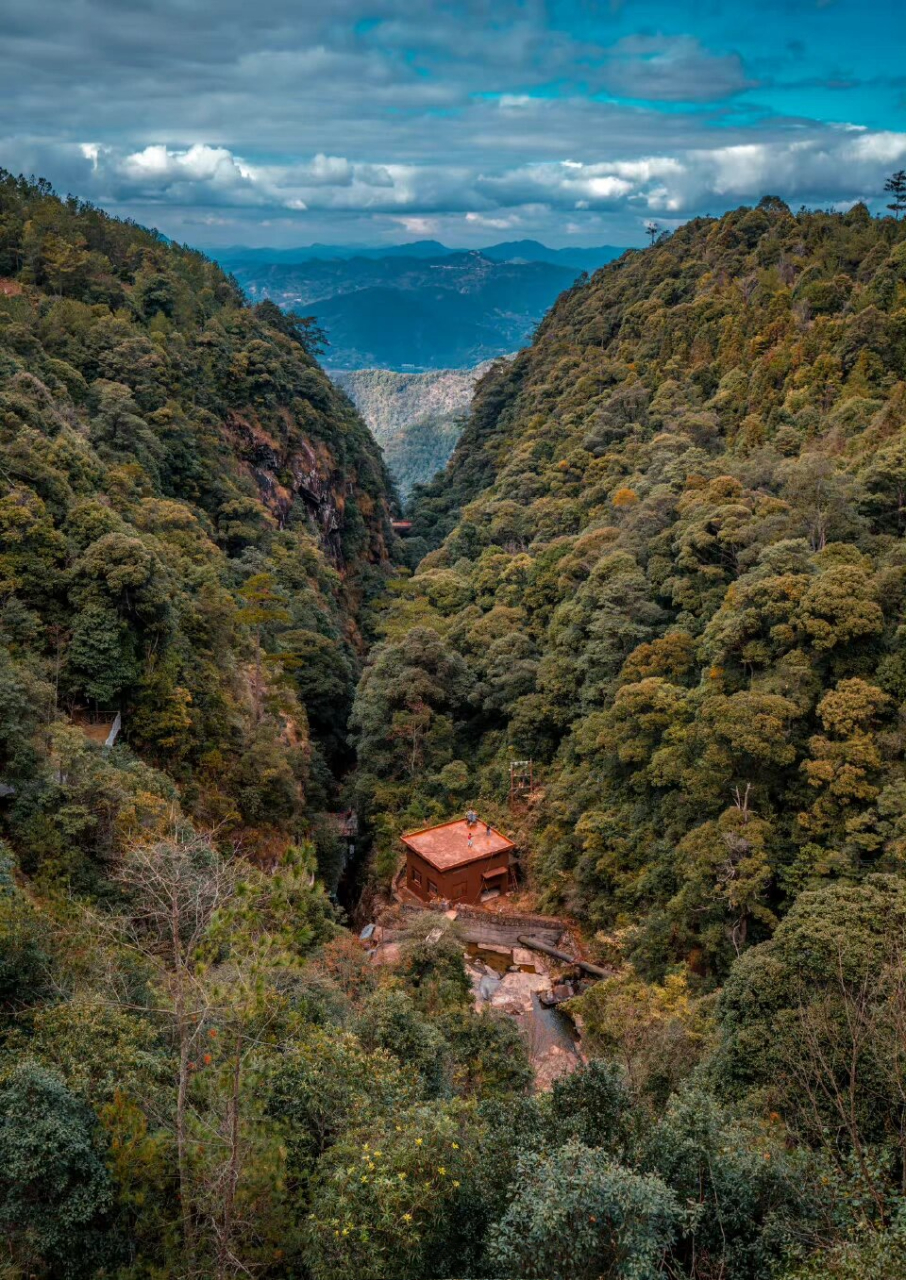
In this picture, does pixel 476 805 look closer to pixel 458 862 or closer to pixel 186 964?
pixel 458 862

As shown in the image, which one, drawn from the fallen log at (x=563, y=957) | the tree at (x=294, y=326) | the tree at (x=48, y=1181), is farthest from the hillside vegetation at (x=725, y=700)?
the tree at (x=294, y=326)

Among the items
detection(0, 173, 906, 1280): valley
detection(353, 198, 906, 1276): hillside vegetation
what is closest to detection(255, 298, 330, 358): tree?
detection(0, 173, 906, 1280): valley

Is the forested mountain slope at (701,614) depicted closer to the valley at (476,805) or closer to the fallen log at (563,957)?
the valley at (476,805)

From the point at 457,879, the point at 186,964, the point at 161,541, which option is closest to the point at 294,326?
the point at 161,541

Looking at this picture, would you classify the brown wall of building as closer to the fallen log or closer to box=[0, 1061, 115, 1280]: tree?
the fallen log

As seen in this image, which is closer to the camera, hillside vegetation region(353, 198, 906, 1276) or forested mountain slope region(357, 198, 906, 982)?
hillside vegetation region(353, 198, 906, 1276)
